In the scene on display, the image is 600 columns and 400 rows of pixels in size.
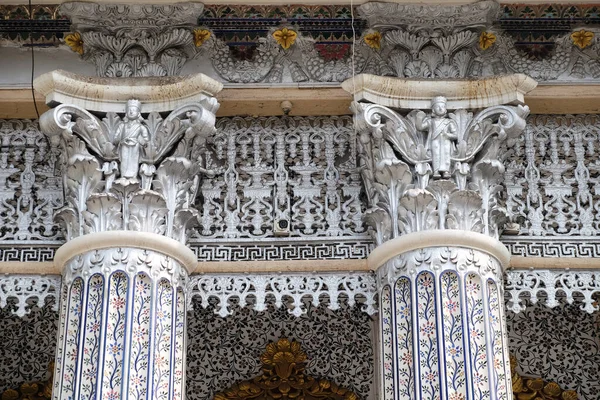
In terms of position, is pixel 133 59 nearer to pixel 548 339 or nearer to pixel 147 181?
pixel 147 181

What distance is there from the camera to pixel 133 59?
805cm

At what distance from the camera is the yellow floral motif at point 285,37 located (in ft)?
26.5

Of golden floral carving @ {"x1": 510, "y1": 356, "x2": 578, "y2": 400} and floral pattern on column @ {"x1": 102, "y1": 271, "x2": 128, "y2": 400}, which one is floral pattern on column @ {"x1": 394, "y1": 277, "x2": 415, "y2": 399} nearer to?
floral pattern on column @ {"x1": 102, "y1": 271, "x2": 128, "y2": 400}

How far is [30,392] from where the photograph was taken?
8.97 meters

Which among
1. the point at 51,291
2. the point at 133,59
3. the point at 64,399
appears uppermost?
the point at 133,59

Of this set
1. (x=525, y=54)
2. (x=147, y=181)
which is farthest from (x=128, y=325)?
(x=525, y=54)

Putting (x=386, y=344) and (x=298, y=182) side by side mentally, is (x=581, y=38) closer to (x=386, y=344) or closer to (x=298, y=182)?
(x=298, y=182)

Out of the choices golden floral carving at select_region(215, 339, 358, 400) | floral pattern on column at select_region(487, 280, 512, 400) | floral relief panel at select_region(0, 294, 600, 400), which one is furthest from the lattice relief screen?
golden floral carving at select_region(215, 339, 358, 400)

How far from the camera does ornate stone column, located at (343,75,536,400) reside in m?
7.15

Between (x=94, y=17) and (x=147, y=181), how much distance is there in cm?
107

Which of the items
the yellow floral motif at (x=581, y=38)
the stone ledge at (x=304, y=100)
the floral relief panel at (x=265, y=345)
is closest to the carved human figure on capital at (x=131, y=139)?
the stone ledge at (x=304, y=100)

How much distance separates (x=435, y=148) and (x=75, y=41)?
208 cm

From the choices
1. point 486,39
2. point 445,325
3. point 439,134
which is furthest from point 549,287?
point 486,39

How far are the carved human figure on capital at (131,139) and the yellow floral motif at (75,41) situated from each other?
0.58 m
